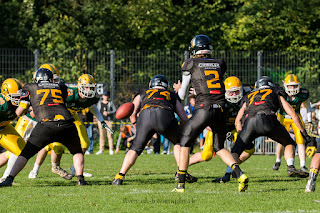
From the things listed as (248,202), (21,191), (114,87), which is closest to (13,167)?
(21,191)

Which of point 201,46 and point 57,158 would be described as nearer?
point 201,46

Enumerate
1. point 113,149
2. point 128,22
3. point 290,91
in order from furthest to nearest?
point 128,22 < point 113,149 < point 290,91

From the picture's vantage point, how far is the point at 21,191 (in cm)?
725

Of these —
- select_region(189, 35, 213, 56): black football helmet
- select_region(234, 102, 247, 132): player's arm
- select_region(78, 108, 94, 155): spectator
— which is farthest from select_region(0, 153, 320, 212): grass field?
select_region(78, 108, 94, 155): spectator

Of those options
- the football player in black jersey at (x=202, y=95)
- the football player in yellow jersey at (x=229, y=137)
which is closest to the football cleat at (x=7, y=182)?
the football player in black jersey at (x=202, y=95)

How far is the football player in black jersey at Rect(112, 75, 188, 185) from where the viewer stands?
7812 mm

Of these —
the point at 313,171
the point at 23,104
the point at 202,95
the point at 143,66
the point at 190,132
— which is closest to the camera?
the point at 313,171

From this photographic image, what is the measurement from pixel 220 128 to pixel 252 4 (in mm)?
17710

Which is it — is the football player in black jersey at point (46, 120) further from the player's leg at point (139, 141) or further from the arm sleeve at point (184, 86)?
the arm sleeve at point (184, 86)

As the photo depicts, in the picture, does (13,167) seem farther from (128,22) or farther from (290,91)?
(128,22)

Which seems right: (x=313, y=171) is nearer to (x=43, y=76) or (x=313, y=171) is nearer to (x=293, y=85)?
(x=43, y=76)

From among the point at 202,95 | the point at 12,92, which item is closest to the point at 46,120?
the point at 12,92

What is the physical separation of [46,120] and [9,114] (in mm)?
723

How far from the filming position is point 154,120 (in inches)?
309
